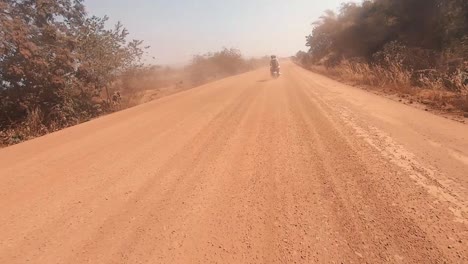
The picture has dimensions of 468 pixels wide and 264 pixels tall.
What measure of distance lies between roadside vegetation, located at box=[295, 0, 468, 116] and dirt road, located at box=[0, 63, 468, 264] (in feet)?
12.5

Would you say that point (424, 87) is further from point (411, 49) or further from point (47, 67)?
point (47, 67)

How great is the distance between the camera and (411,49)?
17047 millimetres

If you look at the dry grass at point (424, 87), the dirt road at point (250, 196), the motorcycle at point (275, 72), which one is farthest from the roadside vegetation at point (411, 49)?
the motorcycle at point (275, 72)

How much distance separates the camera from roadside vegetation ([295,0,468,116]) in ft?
33.2

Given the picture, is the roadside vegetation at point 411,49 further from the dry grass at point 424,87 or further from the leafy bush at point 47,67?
the leafy bush at point 47,67

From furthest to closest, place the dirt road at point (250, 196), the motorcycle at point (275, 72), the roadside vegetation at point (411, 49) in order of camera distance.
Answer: the motorcycle at point (275, 72)
the roadside vegetation at point (411, 49)
the dirt road at point (250, 196)

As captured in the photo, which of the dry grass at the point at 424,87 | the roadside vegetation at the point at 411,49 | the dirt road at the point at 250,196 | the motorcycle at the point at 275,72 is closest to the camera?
the dirt road at the point at 250,196

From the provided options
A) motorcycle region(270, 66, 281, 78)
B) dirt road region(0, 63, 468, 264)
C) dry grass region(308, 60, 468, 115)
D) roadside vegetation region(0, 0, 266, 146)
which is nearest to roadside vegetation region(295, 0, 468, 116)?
dry grass region(308, 60, 468, 115)

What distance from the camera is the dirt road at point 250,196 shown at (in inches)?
114

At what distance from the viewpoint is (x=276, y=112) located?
28.9 ft

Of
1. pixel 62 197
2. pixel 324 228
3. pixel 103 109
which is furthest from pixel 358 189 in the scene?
pixel 103 109

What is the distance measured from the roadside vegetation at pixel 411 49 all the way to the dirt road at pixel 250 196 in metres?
3.80

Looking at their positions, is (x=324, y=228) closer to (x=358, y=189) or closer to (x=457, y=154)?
(x=358, y=189)

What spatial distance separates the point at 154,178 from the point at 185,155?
3.36 feet
